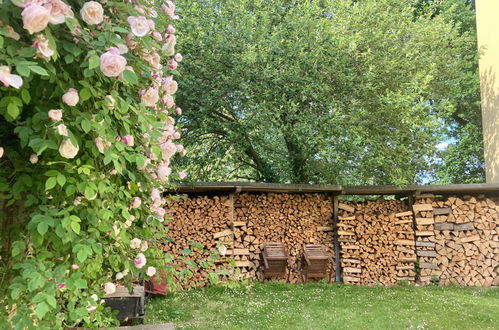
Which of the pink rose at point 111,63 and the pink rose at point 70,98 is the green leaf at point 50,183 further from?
the pink rose at point 111,63

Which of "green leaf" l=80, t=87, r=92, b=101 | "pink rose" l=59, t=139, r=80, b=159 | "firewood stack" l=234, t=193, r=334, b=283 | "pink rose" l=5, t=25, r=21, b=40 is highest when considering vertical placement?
"pink rose" l=5, t=25, r=21, b=40

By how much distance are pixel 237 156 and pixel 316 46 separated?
8.13 ft

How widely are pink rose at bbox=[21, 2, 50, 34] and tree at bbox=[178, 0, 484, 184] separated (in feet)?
18.1

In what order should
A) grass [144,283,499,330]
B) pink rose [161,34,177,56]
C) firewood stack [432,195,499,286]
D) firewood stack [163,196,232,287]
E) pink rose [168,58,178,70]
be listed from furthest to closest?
1. firewood stack [432,195,499,286]
2. firewood stack [163,196,232,287]
3. grass [144,283,499,330]
4. pink rose [168,58,178,70]
5. pink rose [161,34,177,56]

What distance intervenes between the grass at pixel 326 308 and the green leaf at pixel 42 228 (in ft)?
12.4

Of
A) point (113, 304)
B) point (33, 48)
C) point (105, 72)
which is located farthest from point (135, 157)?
point (113, 304)

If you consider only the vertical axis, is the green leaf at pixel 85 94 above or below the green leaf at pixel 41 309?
above

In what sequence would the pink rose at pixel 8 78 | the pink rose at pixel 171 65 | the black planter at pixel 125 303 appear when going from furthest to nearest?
the black planter at pixel 125 303 → the pink rose at pixel 171 65 → the pink rose at pixel 8 78

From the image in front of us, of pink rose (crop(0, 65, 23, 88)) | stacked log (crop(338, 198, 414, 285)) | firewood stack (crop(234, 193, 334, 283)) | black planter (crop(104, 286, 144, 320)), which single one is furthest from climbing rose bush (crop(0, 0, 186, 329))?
stacked log (crop(338, 198, 414, 285))

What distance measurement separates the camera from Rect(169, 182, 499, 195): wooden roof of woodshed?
693 cm

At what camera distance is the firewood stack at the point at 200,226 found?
6.91 m

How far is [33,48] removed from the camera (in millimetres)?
972

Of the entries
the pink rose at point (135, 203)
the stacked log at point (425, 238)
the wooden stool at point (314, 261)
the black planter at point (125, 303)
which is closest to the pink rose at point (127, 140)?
the pink rose at point (135, 203)

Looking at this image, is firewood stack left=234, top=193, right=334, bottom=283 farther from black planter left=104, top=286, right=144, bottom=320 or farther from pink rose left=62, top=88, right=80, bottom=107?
pink rose left=62, top=88, right=80, bottom=107
